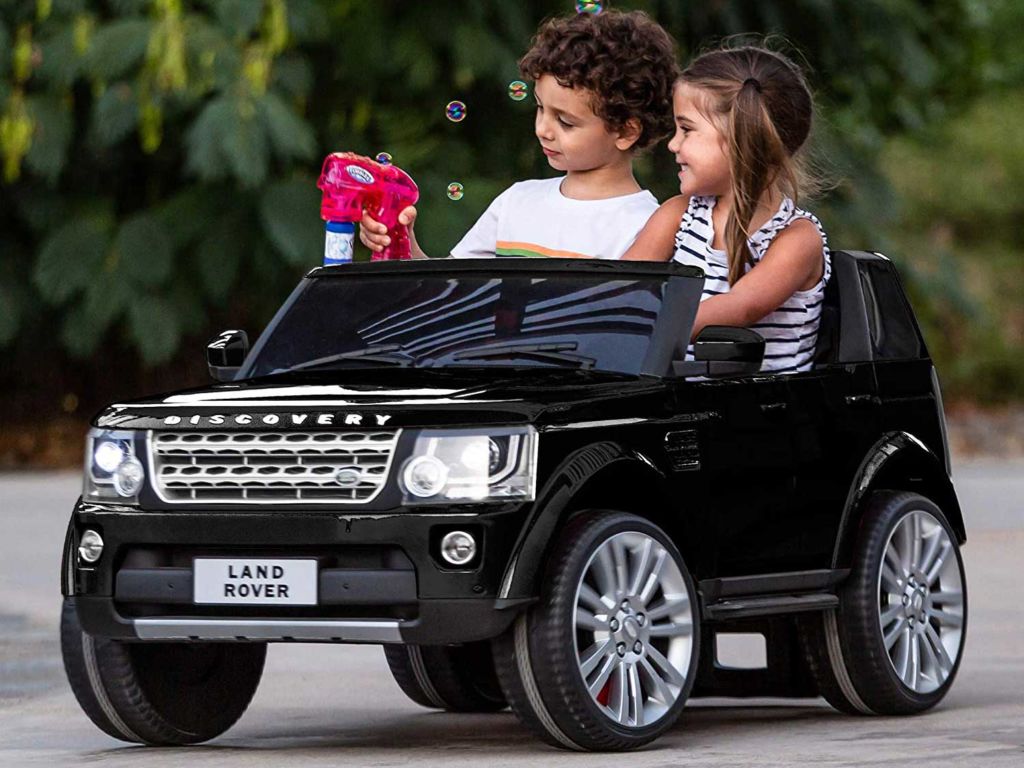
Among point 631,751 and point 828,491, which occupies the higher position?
point 828,491

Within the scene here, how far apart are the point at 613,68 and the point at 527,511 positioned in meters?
2.26

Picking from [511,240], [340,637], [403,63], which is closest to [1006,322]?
[403,63]

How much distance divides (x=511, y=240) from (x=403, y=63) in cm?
1152

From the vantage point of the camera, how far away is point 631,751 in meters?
7.85

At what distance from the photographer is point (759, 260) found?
29.3 feet

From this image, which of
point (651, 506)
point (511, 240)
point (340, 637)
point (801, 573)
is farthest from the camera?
point (511, 240)

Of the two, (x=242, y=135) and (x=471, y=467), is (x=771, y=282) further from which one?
(x=242, y=135)

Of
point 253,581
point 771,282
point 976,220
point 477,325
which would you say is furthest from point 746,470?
point 976,220

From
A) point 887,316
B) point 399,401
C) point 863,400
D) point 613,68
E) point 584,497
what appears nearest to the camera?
point 399,401

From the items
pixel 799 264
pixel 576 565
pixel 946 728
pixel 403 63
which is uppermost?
pixel 403 63

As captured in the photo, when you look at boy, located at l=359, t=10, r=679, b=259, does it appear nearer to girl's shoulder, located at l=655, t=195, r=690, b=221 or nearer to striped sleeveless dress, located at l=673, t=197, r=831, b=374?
girl's shoulder, located at l=655, t=195, r=690, b=221

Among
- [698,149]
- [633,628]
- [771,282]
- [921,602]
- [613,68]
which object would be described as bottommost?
[921,602]

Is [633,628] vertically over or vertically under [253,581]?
under

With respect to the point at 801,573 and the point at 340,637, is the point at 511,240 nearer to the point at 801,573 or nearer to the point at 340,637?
the point at 801,573
